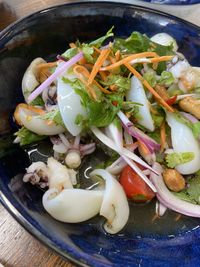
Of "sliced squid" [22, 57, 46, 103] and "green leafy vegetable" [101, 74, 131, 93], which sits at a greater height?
"sliced squid" [22, 57, 46, 103]

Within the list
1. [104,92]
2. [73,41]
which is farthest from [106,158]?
[73,41]

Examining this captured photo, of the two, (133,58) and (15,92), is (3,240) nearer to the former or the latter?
(15,92)

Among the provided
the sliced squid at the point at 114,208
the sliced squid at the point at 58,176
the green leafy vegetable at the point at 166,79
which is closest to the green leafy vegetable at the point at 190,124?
the green leafy vegetable at the point at 166,79

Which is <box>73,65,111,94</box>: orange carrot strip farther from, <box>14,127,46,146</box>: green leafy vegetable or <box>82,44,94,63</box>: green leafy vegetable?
<box>14,127,46,146</box>: green leafy vegetable

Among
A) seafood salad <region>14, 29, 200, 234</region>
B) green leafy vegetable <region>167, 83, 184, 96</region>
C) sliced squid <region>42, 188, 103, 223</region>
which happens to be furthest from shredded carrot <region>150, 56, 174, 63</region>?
sliced squid <region>42, 188, 103, 223</region>

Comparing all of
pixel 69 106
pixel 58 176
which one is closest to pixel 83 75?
pixel 69 106

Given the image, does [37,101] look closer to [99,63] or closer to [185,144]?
[99,63]

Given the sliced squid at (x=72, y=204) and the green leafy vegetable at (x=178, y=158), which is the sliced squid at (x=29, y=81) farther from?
the green leafy vegetable at (x=178, y=158)
